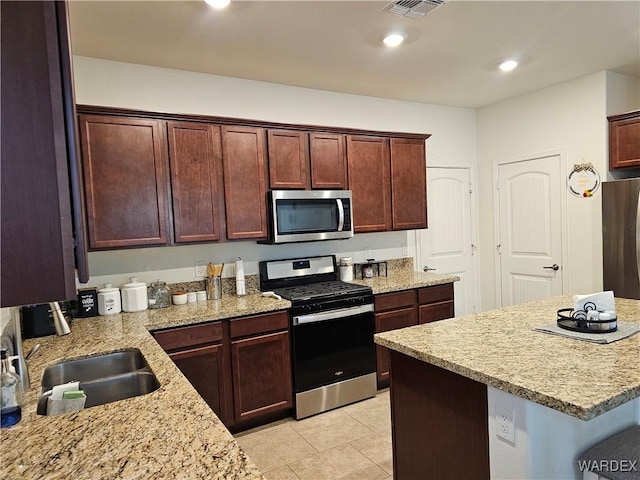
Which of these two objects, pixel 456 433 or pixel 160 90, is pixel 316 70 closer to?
pixel 160 90

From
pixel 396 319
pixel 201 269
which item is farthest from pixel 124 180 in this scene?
pixel 396 319

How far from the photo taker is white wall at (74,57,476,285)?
3087mm

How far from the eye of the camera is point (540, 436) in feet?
4.61

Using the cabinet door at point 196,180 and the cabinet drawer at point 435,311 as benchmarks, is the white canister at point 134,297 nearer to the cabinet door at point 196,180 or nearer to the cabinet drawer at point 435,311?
the cabinet door at point 196,180

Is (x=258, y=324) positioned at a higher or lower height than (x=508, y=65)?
lower

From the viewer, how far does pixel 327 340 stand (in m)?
3.18

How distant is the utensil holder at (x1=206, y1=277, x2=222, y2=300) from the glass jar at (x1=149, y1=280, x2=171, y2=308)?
0.31 m

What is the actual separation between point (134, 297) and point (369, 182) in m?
2.15

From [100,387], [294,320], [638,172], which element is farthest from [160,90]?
[638,172]

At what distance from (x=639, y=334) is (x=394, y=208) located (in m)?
2.35

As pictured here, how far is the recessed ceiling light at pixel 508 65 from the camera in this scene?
3.45 m

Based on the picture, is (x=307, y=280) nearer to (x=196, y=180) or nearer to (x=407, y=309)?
(x=407, y=309)

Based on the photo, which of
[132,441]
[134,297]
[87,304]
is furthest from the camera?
[134,297]

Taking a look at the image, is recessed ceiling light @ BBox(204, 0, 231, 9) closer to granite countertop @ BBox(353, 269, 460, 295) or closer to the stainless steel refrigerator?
granite countertop @ BBox(353, 269, 460, 295)
